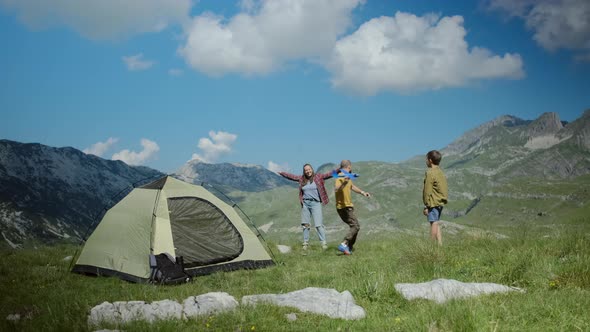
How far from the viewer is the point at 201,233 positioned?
13.2 metres

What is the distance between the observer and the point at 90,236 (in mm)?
13312

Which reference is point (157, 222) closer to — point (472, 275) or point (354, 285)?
point (354, 285)

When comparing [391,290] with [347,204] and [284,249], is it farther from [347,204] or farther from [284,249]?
[284,249]

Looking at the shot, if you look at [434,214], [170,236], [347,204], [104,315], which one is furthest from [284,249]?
[104,315]

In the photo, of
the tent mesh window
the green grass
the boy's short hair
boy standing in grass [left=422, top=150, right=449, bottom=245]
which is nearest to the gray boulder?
the green grass

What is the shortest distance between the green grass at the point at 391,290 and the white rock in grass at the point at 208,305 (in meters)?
0.30

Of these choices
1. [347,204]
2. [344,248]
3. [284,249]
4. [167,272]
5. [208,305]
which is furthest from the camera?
[284,249]

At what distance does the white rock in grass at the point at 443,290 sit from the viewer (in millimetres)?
6594

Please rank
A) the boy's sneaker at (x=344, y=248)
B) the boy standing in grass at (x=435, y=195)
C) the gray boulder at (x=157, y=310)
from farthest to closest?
the boy's sneaker at (x=344, y=248), the boy standing in grass at (x=435, y=195), the gray boulder at (x=157, y=310)

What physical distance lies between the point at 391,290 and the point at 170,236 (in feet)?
24.6

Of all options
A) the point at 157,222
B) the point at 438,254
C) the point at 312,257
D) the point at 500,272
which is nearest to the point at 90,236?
the point at 157,222

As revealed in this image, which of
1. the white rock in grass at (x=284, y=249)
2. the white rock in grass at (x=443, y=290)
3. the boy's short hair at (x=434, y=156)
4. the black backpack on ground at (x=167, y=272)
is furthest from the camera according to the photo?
the white rock in grass at (x=284, y=249)

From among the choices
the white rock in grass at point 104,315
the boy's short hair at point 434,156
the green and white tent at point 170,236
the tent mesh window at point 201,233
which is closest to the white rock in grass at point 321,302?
the white rock in grass at point 104,315

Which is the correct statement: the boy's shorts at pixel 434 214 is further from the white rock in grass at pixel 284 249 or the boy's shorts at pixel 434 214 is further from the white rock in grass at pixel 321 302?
the white rock in grass at pixel 321 302
